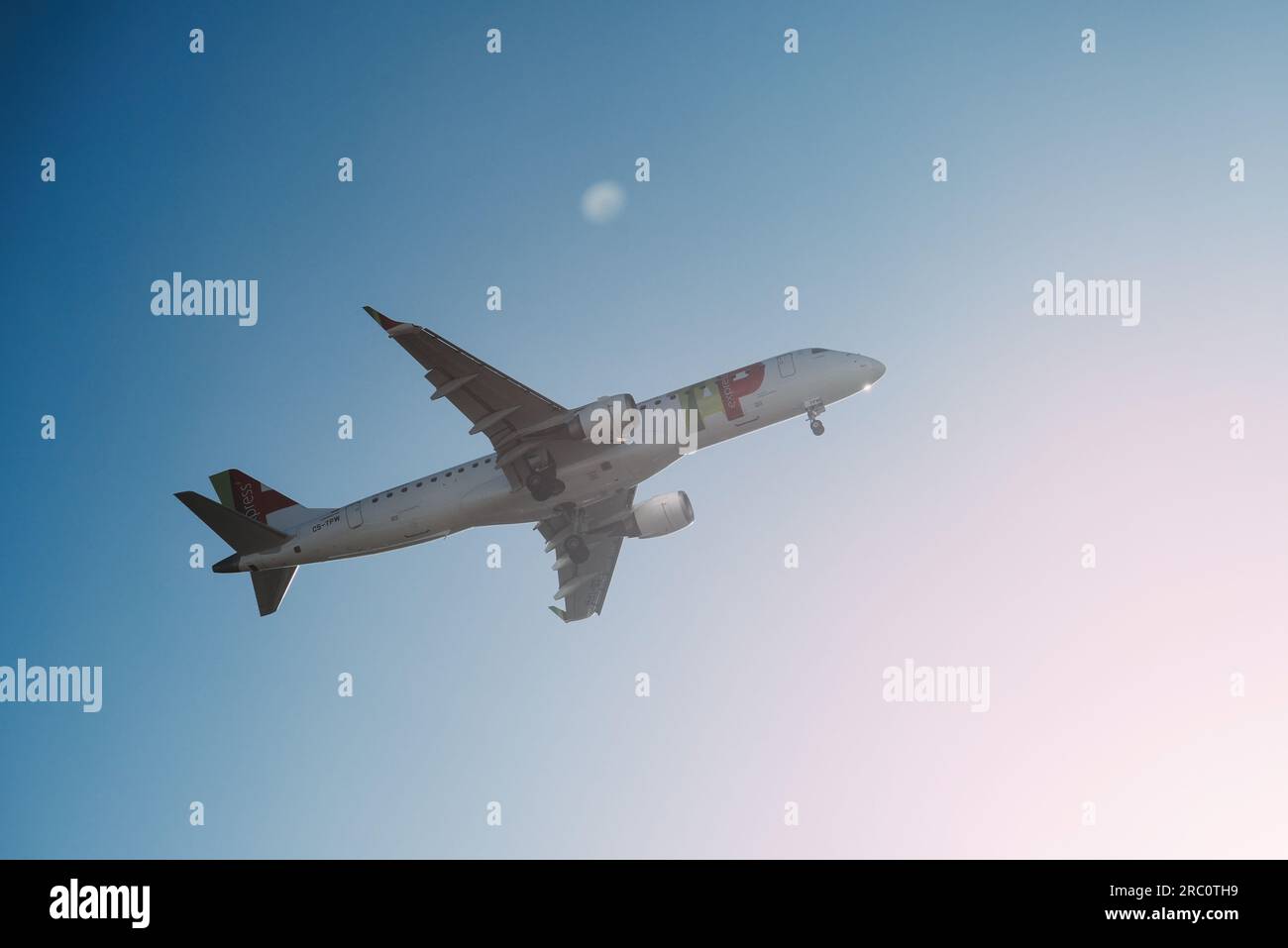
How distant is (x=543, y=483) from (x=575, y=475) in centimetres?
148

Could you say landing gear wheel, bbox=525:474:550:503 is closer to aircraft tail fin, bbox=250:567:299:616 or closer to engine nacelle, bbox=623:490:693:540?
engine nacelle, bbox=623:490:693:540

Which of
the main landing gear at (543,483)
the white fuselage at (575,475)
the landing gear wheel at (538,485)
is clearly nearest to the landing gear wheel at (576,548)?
the white fuselage at (575,475)

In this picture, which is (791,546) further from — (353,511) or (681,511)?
(353,511)

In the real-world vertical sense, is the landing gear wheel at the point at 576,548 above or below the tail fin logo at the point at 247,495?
below

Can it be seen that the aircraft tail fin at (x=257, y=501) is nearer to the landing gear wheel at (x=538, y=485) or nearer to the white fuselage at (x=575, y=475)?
the white fuselage at (x=575, y=475)

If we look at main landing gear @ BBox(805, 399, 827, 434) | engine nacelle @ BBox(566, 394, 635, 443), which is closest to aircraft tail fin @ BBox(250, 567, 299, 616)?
engine nacelle @ BBox(566, 394, 635, 443)

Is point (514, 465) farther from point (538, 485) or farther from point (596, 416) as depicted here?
point (596, 416)

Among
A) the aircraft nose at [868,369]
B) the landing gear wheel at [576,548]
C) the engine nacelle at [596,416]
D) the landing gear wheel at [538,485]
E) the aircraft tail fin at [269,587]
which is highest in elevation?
the aircraft nose at [868,369]

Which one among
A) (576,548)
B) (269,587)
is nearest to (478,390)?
(576,548)

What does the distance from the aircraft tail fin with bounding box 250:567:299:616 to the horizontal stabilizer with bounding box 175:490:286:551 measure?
2.05 m

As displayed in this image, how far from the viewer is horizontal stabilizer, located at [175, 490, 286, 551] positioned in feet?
147

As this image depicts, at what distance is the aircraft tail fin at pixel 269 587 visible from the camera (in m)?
47.2

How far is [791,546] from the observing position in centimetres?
4422

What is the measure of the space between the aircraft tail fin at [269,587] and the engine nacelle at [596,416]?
50.9 ft
